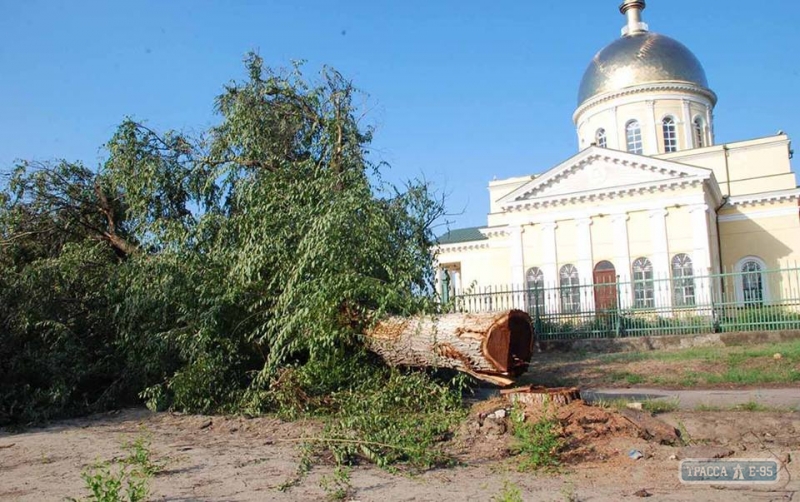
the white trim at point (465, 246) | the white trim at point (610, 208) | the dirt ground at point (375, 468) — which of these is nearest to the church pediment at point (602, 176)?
the white trim at point (610, 208)

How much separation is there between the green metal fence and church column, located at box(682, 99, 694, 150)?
15.1m

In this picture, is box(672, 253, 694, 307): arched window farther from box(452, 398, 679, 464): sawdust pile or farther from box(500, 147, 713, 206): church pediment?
box(452, 398, 679, 464): sawdust pile

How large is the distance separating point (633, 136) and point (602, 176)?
20.7 feet

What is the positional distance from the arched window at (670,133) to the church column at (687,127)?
0.45 m

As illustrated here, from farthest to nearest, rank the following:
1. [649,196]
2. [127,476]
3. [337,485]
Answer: [649,196] → [127,476] → [337,485]

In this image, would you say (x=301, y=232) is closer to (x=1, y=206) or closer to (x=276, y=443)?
(x=276, y=443)

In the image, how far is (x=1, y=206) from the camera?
32.4ft

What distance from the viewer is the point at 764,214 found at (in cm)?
2734

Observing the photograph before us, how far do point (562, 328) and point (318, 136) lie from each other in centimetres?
919

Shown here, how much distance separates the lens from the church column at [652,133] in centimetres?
3098

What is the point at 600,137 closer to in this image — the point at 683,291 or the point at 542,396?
the point at 683,291

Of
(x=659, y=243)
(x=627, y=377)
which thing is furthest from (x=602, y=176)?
(x=627, y=377)

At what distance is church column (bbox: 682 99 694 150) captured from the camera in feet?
102

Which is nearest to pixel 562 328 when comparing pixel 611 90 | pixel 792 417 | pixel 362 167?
pixel 362 167
